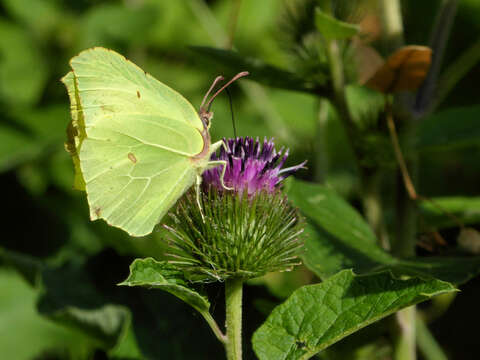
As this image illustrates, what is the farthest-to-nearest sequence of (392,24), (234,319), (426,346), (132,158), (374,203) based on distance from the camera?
(426,346) → (374,203) → (392,24) → (132,158) → (234,319)

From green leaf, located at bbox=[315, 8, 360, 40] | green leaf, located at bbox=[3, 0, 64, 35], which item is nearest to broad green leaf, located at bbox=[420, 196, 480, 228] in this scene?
green leaf, located at bbox=[315, 8, 360, 40]

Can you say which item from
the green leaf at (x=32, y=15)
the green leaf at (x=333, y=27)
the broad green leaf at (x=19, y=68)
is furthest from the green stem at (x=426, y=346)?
the green leaf at (x=32, y=15)

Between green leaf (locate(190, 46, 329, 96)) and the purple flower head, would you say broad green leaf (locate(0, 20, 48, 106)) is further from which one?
the purple flower head

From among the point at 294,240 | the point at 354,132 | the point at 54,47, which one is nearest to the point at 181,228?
the point at 294,240

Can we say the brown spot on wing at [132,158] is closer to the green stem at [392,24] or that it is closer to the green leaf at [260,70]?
the green leaf at [260,70]

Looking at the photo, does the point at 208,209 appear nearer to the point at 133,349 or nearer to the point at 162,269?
the point at 162,269

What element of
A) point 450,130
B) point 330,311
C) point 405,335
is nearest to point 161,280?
point 330,311

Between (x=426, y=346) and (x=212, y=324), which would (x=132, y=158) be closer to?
(x=212, y=324)
